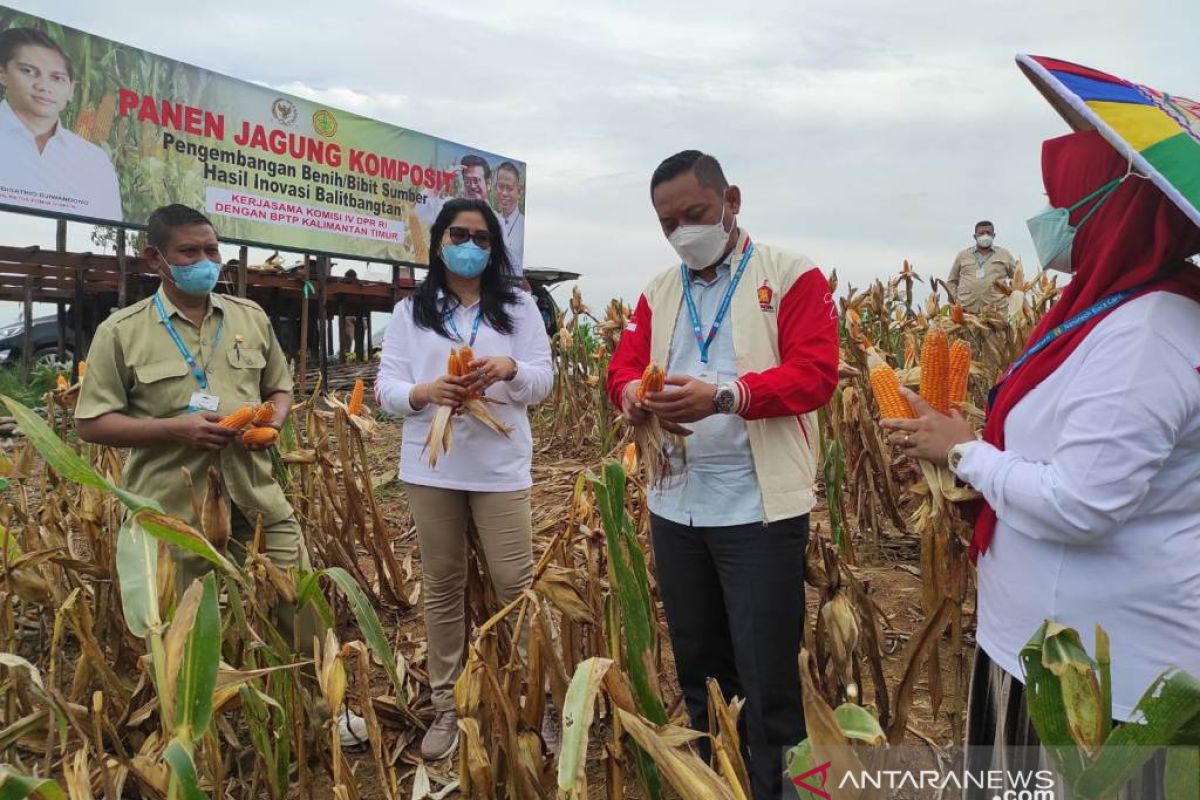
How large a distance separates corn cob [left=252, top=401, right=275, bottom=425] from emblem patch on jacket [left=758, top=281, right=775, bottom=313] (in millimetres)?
1400

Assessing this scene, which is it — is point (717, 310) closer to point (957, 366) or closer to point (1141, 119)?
point (957, 366)

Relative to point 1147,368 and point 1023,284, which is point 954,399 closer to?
point 1147,368

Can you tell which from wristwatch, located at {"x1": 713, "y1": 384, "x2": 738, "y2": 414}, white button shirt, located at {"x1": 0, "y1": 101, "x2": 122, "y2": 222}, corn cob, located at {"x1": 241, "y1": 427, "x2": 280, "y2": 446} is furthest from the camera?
white button shirt, located at {"x1": 0, "y1": 101, "x2": 122, "y2": 222}

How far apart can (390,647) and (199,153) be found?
8.49 meters

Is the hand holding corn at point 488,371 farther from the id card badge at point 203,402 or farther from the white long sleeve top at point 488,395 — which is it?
the id card badge at point 203,402

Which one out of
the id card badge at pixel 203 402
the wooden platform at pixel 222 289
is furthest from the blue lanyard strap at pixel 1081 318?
the wooden platform at pixel 222 289

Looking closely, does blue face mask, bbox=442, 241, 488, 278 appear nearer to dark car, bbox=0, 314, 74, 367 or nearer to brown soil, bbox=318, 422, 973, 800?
brown soil, bbox=318, 422, 973, 800

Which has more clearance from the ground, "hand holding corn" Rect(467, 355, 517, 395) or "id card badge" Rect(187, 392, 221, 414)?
"hand holding corn" Rect(467, 355, 517, 395)

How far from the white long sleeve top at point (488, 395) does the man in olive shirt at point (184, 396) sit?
16.0 inches

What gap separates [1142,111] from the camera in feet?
3.67

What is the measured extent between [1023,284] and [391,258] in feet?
27.2

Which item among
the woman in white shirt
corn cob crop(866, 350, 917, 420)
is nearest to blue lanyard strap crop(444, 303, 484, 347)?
the woman in white shirt

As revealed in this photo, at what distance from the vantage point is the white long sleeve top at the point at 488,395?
2439mm

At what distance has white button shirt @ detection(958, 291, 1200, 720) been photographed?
1.10 metres
